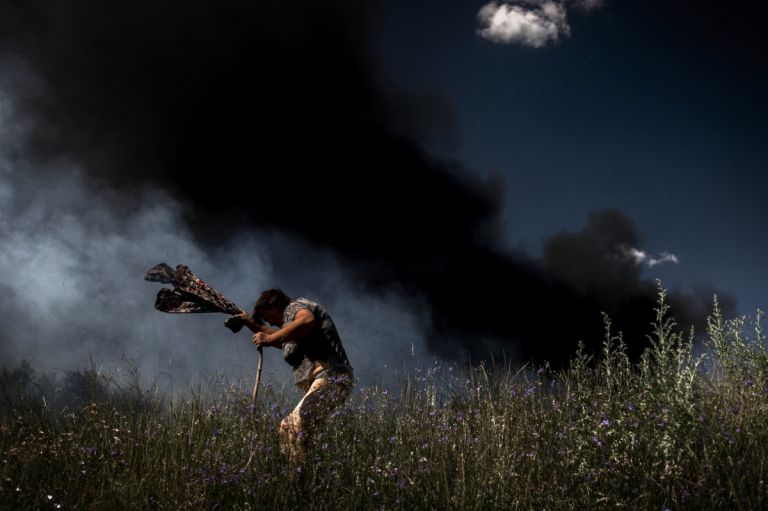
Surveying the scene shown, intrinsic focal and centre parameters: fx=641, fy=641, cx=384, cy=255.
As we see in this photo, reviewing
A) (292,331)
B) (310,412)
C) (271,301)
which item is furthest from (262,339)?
(310,412)

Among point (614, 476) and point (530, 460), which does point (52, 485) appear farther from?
point (614, 476)

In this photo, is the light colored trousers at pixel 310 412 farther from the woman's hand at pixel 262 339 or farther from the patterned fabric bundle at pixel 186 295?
the patterned fabric bundle at pixel 186 295

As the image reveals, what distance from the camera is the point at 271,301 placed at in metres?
6.39

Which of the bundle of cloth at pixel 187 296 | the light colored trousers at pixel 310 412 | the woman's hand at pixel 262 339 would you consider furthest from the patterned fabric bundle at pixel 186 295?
the light colored trousers at pixel 310 412

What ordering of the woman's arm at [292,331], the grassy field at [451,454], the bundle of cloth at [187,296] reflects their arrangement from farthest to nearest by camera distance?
the bundle of cloth at [187,296], the woman's arm at [292,331], the grassy field at [451,454]

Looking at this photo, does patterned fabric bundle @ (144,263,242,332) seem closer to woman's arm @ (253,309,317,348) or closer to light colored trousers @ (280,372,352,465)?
woman's arm @ (253,309,317,348)

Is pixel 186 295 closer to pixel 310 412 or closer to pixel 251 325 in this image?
pixel 251 325

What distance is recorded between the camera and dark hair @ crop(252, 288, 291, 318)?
6406 mm

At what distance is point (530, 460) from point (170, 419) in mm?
3419

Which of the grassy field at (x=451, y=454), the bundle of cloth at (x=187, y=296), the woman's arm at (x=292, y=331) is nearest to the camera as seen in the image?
the grassy field at (x=451, y=454)

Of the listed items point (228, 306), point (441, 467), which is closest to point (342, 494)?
point (441, 467)

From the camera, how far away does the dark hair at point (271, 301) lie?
21.0 ft

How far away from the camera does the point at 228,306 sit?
645 cm

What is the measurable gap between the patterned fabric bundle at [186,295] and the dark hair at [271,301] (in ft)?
0.67
